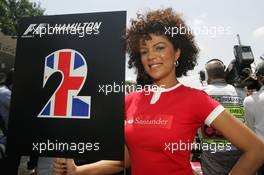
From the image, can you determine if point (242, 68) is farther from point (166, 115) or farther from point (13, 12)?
point (13, 12)

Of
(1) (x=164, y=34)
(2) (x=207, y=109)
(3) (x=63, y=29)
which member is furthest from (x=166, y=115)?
(3) (x=63, y=29)

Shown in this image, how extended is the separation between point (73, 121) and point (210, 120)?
0.80 metres

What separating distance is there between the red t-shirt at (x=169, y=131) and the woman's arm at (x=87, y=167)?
0.71ft

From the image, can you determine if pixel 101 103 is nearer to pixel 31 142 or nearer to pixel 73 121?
pixel 73 121

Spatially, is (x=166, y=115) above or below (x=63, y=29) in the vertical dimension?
below

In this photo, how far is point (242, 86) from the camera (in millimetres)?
4633

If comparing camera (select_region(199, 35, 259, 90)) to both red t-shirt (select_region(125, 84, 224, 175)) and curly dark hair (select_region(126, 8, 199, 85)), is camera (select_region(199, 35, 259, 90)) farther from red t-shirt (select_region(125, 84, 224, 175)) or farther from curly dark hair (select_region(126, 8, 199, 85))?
red t-shirt (select_region(125, 84, 224, 175))

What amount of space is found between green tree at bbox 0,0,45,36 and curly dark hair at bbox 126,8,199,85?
2715cm

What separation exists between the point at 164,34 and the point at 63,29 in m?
0.63

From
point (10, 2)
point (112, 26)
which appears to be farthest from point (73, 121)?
point (10, 2)

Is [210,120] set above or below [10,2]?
below

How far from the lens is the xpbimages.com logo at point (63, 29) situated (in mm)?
2092

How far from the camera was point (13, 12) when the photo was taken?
28.4 meters

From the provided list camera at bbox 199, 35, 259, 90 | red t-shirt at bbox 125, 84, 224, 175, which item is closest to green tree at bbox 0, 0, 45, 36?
camera at bbox 199, 35, 259, 90
